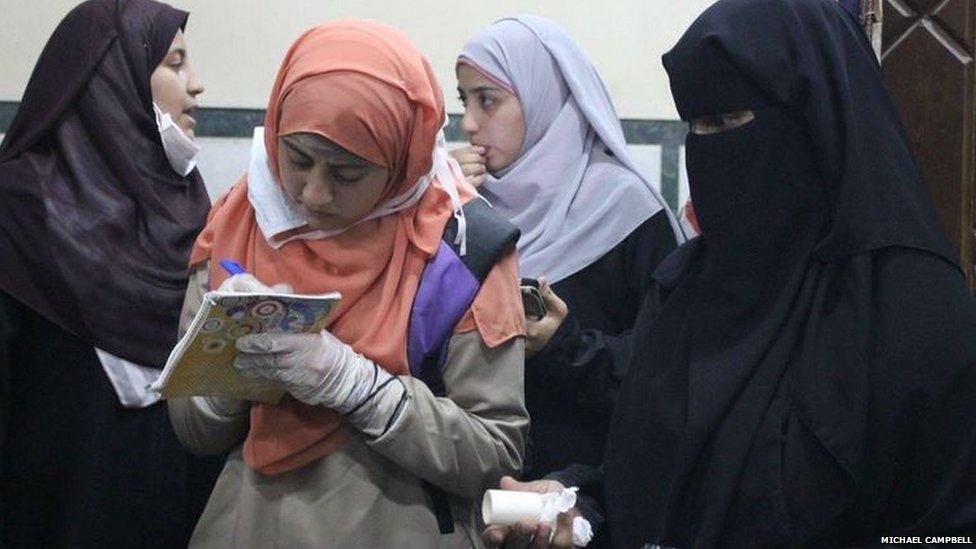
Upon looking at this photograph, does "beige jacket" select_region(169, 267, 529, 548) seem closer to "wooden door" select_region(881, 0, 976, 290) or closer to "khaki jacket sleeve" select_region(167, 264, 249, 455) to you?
"khaki jacket sleeve" select_region(167, 264, 249, 455)

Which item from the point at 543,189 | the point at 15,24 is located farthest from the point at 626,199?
the point at 15,24

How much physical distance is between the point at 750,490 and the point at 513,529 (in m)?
0.34

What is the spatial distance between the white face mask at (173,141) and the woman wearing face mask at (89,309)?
0.05 m

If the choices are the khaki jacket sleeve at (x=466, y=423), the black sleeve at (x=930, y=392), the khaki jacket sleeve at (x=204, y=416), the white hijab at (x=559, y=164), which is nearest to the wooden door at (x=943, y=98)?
the white hijab at (x=559, y=164)

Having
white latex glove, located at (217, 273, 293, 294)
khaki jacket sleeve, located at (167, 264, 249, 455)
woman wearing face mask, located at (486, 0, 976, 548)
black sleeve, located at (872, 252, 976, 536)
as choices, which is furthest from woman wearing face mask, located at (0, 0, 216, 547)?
black sleeve, located at (872, 252, 976, 536)

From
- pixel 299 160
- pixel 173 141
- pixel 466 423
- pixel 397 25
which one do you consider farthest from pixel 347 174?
pixel 397 25

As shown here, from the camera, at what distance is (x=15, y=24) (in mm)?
3590

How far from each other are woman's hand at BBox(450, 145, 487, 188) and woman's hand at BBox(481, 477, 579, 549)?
981mm

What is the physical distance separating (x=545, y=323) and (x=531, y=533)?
Result: 1.92 ft

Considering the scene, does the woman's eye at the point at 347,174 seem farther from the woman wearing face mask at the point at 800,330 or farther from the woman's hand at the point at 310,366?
the woman wearing face mask at the point at 800,330

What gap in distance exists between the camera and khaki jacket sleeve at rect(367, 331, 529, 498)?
1.92 m

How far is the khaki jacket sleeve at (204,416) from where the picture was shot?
2020 millimetres

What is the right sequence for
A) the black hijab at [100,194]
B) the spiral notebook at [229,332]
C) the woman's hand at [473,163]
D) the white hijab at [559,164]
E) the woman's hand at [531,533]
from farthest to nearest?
1. the woman's hand at [473,163]
2. the white hijab at [559,164]
3. the black hijab at [100,194]
4. the woman's hand at [531,533]
5. the spiral notebook at [229,332]

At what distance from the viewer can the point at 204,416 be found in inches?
79.6
